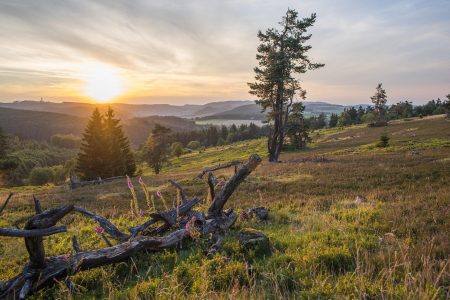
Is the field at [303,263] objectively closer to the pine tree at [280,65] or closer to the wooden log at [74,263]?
the wooden log at [74,263]

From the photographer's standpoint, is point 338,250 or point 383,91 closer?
point 338,250

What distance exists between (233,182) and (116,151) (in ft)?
154

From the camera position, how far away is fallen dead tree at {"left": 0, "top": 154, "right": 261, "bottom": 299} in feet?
13.2

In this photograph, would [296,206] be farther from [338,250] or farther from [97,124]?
[97,124]

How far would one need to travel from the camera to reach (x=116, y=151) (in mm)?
50188

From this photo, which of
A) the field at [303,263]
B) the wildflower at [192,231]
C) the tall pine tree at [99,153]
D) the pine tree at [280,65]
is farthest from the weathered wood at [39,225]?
the tall pine tree at [99,153]

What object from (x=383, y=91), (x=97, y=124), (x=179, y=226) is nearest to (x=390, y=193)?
(x=179, y=226)

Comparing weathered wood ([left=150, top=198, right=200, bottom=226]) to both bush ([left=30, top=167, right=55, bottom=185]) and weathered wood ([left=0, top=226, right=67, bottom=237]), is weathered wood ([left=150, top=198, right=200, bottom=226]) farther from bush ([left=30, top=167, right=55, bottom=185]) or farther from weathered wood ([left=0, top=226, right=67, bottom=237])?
bush ([left=30, top=167, right=55, bottom=185])

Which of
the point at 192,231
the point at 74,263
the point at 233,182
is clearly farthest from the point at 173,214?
the point at 74,263

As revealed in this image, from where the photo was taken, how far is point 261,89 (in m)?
35.4

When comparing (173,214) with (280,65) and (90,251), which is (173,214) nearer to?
(90,251)

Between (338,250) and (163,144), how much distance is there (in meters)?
62.2

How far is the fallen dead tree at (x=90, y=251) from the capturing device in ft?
13.2

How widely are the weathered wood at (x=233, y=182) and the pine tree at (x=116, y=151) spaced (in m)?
45.5
